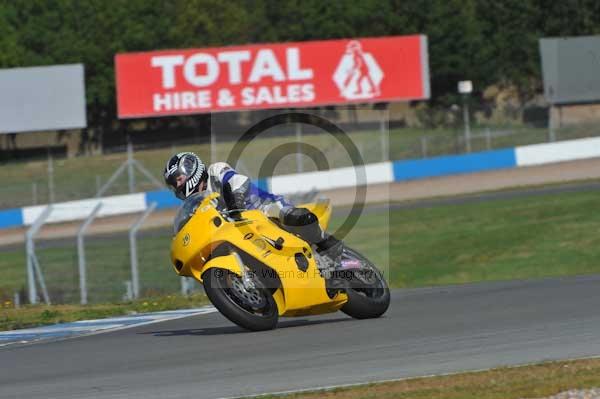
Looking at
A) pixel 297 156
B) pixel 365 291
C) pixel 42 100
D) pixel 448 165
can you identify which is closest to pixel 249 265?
pixel 365 291

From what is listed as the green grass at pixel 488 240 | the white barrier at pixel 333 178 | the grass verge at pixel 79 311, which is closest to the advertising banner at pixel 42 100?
the white barrier at pixel 333 178

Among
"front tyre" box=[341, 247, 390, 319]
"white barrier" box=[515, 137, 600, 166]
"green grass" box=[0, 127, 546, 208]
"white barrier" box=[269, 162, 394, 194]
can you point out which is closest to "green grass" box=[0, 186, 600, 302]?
"green grass" box=[0, 127, 546, 208]

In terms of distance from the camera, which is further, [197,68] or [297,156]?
[197,68]

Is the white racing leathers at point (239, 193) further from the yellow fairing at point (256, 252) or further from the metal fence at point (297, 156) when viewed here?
the metal fence at point (297, 156)

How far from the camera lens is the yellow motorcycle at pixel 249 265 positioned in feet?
30.9

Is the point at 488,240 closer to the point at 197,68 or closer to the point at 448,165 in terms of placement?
the point at 448,165

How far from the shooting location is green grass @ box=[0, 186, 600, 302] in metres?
19.7

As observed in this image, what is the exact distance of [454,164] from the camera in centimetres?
3403

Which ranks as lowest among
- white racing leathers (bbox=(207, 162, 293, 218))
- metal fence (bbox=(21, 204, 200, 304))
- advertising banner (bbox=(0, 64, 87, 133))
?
metal fence (bbox=(21, 204, 200, 304))

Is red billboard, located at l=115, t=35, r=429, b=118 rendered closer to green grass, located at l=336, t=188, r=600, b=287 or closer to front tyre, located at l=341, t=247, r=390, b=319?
green grass, located at l=336, t=188, r=600, b=287

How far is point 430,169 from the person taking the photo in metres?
33.8

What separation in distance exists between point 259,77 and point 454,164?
8311 mm

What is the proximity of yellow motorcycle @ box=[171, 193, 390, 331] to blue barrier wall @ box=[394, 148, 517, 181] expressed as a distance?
23.8m

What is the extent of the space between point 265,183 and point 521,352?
73.4ft
